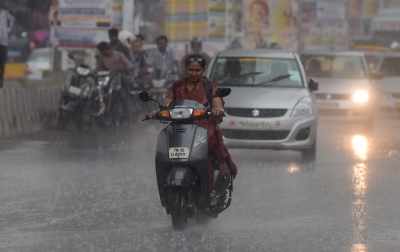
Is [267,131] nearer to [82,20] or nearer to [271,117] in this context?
[271,117]

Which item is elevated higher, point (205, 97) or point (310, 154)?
point (205, 97)

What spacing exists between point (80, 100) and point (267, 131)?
6154mm

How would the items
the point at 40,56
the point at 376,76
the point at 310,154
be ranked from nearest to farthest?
the point at 310,154
the point at 376,76
the point at 40,56

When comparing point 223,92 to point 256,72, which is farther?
point 256,72

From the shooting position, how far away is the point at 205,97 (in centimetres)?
1175

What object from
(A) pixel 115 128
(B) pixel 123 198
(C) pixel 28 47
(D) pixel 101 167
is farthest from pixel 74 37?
(C) pixel 28 47

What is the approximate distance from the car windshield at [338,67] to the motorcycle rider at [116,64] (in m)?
4.02

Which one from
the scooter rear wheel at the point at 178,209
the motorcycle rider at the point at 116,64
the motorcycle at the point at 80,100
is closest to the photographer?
the scooter rear wheel at the point at 178,209

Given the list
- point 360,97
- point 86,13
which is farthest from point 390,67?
point 86,13

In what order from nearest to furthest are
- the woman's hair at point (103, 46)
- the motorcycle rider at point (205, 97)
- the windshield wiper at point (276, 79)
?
1. the motorcycle rider at point (205, 97)
2. the windshield wiper at point (276, 79)
3. the woman's hair at point (103, 46)

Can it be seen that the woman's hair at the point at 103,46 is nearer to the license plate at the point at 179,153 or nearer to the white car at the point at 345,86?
the white car at the point at 345,86

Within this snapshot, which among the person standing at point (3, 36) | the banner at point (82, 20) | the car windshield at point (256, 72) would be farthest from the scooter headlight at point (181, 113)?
the banner at point (82, 20)

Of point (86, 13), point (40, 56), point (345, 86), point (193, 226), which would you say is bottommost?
point (40, 56)

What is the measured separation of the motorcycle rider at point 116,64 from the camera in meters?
24.2
